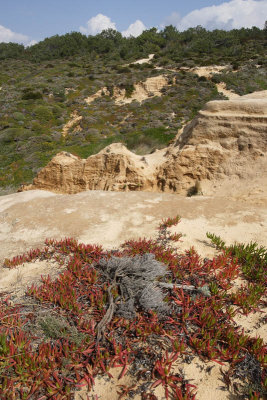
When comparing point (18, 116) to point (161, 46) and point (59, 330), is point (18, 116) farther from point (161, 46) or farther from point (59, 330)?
point (161, 46)

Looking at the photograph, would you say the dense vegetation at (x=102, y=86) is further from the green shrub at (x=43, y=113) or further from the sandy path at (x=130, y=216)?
the sandy path at (x=130, y=216)

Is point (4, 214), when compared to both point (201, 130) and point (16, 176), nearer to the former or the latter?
point (201, 130)

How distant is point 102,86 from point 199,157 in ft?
120

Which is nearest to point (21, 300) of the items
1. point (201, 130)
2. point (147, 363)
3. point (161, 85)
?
point (147, 363)

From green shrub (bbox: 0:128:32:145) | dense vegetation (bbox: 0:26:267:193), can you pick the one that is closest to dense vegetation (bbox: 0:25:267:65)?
dense vegetation (bbox: 0:26:267:193)

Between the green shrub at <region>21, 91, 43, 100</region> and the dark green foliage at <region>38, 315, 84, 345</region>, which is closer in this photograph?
the dark green foliage at <region>38, 315, 84, 345</region>

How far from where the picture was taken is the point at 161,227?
22.7ft

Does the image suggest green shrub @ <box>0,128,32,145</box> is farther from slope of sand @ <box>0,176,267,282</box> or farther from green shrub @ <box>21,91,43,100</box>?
slope of sand @ <box>0,176,267,282</box>

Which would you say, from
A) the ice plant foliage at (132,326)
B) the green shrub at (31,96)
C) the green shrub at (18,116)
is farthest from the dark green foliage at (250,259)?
the green shrub at (31,96)

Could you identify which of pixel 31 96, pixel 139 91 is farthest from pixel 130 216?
pixel 31 96

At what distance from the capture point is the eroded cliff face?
9.23 m

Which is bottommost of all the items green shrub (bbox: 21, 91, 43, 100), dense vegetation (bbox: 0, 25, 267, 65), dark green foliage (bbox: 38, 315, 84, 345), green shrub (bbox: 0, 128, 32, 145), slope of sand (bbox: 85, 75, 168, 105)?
dark green foliage (bbox: 38, 315, 84, 345)

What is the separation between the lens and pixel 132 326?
3.65 metres

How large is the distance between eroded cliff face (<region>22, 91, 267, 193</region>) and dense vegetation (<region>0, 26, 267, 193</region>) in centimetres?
868
